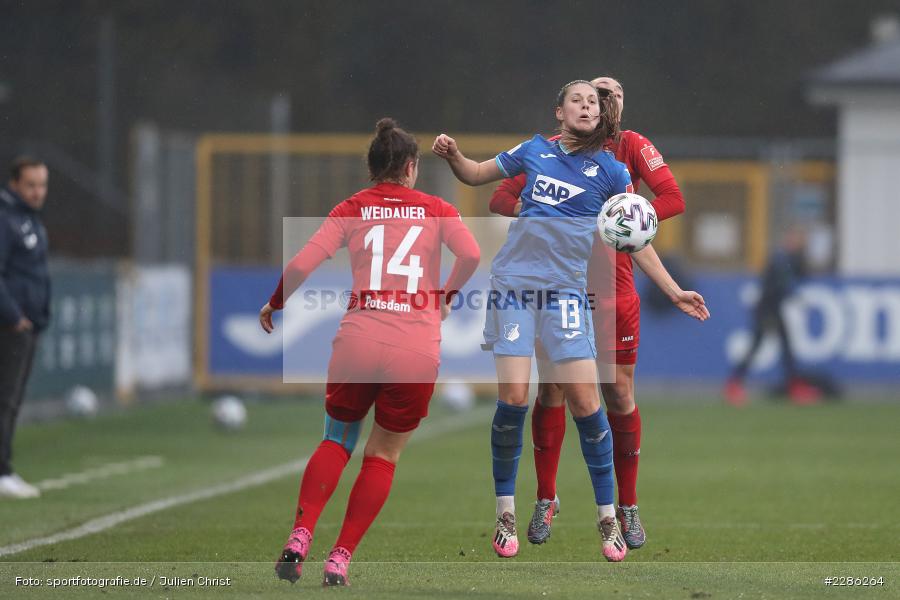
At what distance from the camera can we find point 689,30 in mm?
49031

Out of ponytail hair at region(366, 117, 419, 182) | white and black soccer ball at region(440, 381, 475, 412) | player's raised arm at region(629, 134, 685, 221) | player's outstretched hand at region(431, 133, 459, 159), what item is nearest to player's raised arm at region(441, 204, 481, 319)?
ponytail hair at region(366, 117, 419, 182)

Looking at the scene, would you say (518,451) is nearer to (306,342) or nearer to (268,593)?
(268,593)

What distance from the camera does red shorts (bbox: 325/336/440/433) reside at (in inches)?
302

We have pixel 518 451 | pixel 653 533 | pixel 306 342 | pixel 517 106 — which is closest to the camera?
pixel 518 451

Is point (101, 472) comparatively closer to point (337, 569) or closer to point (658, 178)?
point (658, 178)

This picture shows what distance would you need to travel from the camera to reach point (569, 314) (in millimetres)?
8391

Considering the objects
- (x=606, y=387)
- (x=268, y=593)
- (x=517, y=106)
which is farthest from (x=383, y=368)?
(x=517, y=106)

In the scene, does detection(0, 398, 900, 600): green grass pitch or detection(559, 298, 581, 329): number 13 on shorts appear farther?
detection(559, 298, 581, 329): number 13 on shorts

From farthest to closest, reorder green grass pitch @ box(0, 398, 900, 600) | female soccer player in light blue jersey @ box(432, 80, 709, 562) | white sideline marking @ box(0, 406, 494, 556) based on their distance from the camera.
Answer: white sideline marking @ box(0, 406, 494, 556), female soccer player in light blue jersey @ box(432, 80, 709, 562), green grass pitch @ box(0, 398, 900, 600)

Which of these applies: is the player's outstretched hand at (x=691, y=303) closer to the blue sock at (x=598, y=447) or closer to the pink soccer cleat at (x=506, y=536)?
the blue sock at (x=598, y=447)

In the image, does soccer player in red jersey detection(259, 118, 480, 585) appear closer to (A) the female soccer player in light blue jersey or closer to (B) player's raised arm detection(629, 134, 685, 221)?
(A) the female soccer player in light blue jersey

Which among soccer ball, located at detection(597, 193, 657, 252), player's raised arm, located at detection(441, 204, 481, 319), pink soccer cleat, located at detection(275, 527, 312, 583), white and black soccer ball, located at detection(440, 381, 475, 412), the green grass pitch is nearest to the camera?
pink soccer cleat, located at detection(275, 527, 312, 583)

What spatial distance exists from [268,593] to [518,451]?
5.66ft

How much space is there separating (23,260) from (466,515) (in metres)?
3.53
